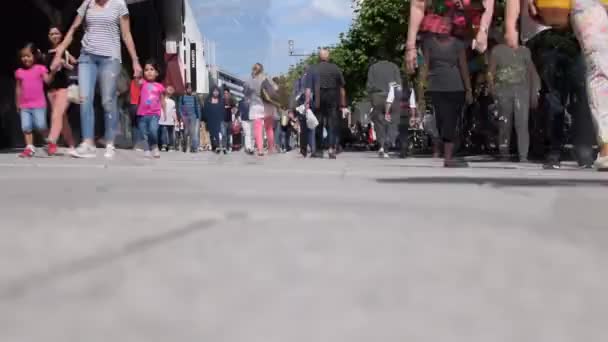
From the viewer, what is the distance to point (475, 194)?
14.8ft

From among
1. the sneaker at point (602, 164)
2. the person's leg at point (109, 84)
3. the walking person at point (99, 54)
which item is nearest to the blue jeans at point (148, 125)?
the person's leg at point (109, 84)

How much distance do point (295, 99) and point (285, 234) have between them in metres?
11.9

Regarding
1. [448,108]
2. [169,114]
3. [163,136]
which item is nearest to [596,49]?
[448,108]

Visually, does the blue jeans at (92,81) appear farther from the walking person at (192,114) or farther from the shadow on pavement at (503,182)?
the walking person at (192,114)

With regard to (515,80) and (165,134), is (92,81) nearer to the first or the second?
(515,80)

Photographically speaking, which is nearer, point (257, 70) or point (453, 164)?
point (453, 164)

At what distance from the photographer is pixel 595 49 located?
6574 millimetres

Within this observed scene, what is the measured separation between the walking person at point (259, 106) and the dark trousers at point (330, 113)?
4.30 feet

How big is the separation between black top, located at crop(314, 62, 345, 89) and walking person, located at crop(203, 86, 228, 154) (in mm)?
5928

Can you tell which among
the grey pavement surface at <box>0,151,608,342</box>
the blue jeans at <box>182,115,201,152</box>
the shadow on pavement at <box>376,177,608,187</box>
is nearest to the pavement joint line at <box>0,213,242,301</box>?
the grey pavement surface at <box>0,151,608,342</box>

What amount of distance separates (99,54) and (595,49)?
15.5ft

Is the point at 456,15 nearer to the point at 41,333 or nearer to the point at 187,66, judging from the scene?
the point at 41,333

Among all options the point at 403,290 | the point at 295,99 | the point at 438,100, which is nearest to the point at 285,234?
the point at 403,290

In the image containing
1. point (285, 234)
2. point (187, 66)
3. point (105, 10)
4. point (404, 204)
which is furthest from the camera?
point (187, 66)
